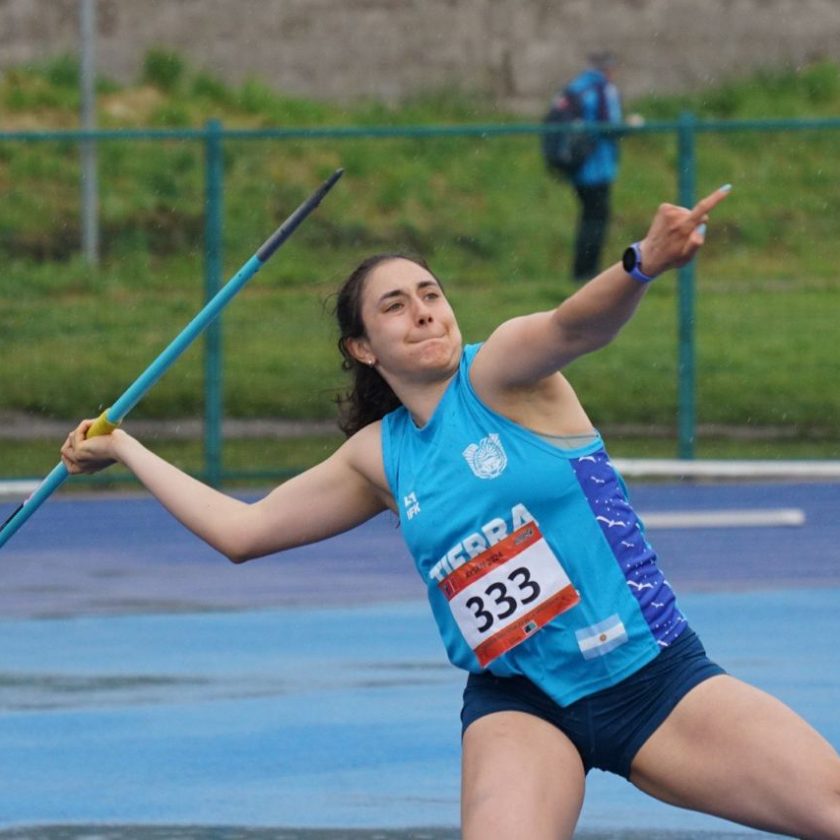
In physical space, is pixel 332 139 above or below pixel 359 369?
below

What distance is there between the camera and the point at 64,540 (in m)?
12.5

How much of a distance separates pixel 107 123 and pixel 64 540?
35.8 ft

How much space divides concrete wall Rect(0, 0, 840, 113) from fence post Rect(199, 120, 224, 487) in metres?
8.87

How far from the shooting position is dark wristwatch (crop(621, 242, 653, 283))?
4.75 m

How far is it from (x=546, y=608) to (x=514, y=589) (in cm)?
8

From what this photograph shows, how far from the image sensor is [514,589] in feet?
17.2

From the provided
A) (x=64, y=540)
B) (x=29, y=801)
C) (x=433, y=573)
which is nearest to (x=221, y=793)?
(x=29, y=801)

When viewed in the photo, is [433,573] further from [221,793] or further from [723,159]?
[723,159]

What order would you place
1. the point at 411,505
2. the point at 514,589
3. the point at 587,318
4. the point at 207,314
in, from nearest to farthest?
the point at 587,318
the point at 514,589
the point at 411,505
the point at 207,314

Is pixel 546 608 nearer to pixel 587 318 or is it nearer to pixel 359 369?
pixel 587 318

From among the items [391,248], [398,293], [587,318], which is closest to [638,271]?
[587,318]

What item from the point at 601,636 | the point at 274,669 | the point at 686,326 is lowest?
the point at 274,669

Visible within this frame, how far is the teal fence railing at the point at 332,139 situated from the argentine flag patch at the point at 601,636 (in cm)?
922

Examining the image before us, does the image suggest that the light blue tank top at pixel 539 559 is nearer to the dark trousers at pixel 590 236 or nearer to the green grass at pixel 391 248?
the green grass at pixel 391 248
